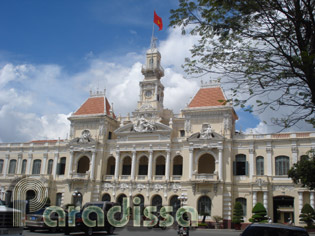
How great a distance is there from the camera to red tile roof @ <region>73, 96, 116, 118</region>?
157ft

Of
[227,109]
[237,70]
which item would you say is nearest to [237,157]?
[227,109]

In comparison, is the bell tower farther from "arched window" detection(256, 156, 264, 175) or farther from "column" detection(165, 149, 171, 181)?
"arched window" detection(256, 156, 264, 175)

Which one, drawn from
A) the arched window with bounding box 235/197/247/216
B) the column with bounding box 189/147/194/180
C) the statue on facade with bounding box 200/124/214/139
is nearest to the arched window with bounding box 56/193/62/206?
the column with bounding box 189/147/194/180

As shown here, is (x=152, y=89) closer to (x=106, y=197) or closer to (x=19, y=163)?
(x=106, y=197)

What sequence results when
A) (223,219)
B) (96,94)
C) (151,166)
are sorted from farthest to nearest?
(96,94) < (151,166) < (223,219)

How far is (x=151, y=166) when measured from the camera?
1670 inches

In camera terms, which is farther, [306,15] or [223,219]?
[223,219]

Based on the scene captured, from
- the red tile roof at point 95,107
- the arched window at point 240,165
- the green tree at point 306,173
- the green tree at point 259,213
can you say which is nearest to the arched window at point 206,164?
the arched window at point 240,165

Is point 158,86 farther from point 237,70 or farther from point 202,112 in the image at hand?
point 237,70

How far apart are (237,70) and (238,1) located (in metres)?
2.14

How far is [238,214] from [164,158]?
41.4 ft

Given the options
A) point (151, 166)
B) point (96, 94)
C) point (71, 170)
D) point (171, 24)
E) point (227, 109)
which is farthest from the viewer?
point (96, 94)

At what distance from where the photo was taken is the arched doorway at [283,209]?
36.3 m

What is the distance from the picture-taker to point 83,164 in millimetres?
48781
